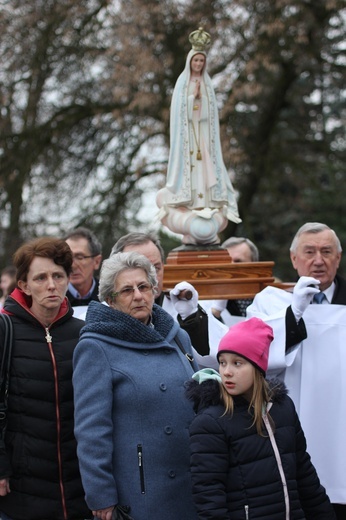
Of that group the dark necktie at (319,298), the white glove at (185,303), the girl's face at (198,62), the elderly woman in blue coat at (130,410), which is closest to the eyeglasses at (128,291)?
the elderly woman in blue coat at (130,410)

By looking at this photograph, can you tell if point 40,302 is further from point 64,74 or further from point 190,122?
point 64,74

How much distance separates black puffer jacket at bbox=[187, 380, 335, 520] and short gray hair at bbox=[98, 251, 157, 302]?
55 cm

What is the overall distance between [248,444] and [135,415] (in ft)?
1.61

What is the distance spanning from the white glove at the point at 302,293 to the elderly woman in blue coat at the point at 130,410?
83cm

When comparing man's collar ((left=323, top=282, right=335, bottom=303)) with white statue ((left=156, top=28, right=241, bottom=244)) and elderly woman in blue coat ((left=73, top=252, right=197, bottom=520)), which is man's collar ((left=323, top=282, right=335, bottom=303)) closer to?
white statue ((left=156, top=28, right=241, bottom=244))

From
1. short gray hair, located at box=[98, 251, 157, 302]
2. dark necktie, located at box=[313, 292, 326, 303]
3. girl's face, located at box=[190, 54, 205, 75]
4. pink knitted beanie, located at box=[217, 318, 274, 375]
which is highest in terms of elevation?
girl's face, located at box=[190, 54, 205, 75]

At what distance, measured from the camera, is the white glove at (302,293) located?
434cm

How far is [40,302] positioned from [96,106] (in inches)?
409

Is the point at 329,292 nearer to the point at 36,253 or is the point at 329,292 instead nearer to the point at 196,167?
the point at 196,167

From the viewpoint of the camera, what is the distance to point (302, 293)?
4379 millimetres

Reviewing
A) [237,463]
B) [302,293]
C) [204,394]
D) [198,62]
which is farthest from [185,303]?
[198,62]

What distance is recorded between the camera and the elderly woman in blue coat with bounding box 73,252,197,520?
3555 millimetres

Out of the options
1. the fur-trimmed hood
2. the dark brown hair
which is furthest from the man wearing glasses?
the fur-trimmed hood

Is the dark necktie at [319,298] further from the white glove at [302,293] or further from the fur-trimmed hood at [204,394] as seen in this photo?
the fur-trimmed hood at [204,394]
